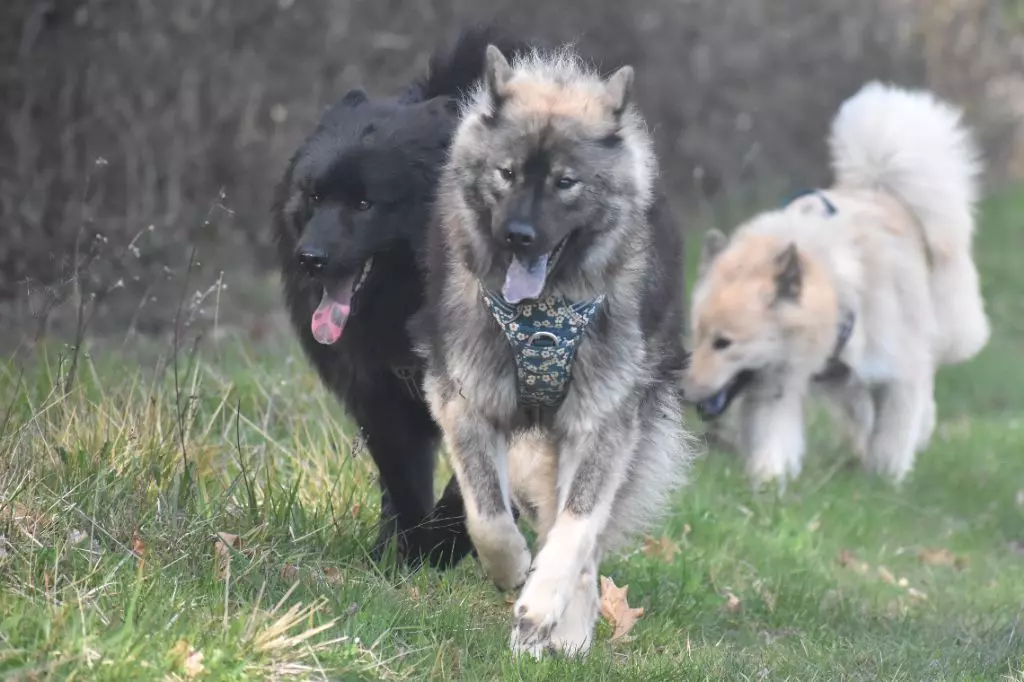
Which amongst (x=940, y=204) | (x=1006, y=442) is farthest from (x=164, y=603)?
(x=1006, y=442)

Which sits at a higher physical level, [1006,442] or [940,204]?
[940,204]

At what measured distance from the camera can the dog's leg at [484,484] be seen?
383 centimetres

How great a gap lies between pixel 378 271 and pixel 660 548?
1.68 m

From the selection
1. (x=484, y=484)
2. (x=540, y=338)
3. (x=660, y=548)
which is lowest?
(x=660, y=548)

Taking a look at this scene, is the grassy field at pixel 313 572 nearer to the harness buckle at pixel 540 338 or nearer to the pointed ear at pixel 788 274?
the harness buckle at pixel 540 338

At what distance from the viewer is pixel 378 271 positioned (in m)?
4.26

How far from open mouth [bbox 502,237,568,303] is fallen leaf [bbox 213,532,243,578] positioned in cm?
103

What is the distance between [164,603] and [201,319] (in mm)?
5014

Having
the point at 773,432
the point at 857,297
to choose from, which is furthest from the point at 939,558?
the point at 857,297

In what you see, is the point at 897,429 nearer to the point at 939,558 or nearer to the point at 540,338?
the point at 939,558

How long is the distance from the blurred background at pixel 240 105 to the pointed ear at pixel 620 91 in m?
1.10

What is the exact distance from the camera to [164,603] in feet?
10.4

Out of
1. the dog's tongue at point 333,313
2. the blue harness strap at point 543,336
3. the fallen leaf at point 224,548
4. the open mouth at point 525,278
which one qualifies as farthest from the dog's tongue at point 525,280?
the fallen leaf at point 224,548

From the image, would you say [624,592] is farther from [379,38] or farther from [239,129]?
[379,38]
